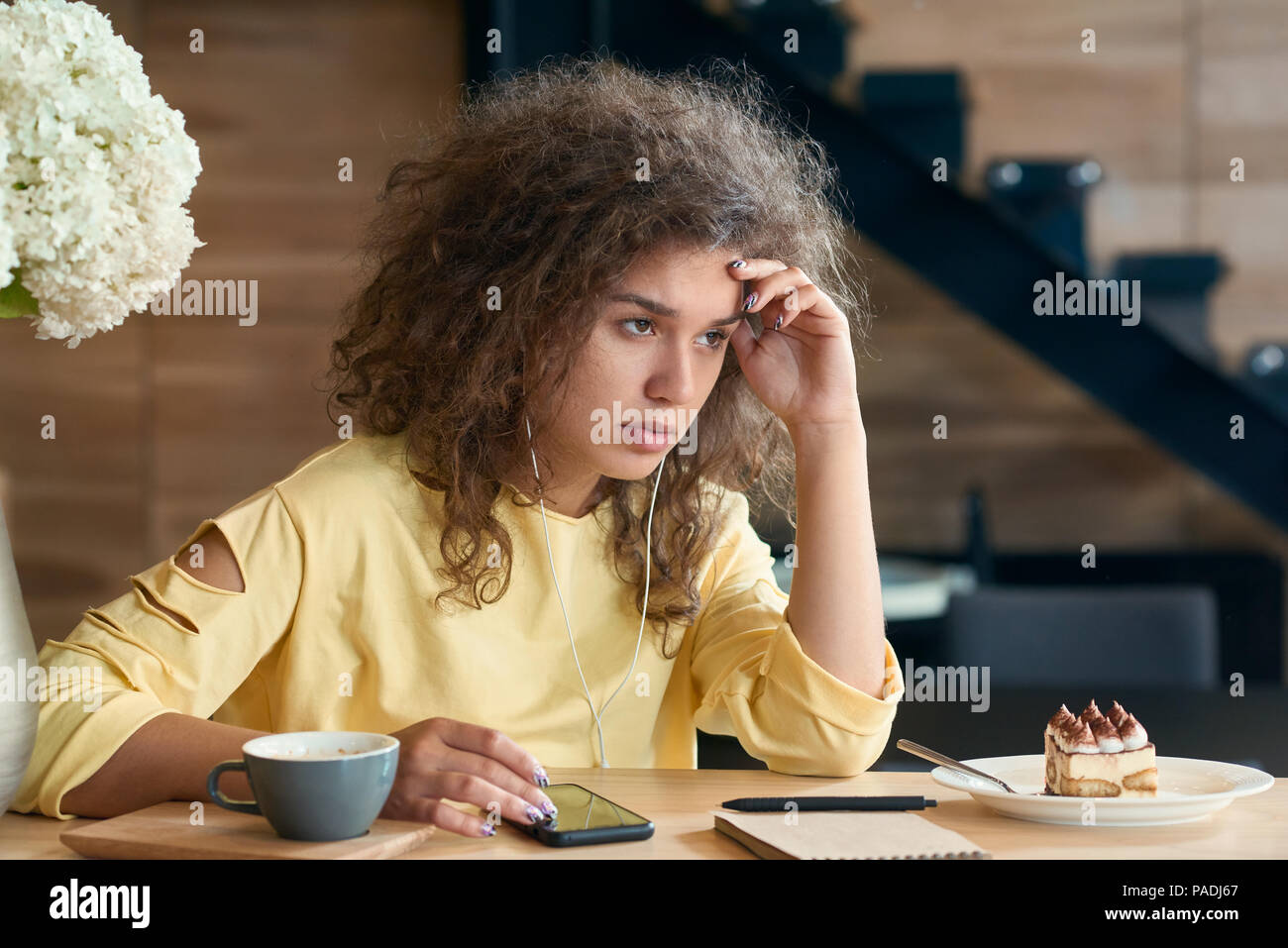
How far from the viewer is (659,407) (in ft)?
4.34

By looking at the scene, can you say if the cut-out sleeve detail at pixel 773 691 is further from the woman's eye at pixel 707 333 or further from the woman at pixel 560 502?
the woman's eye at pixel 707 333

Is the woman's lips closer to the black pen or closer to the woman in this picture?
the woman

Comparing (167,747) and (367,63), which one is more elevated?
(367,63)

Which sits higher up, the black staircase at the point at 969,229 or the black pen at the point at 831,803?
the black staircase at the point at 969,229

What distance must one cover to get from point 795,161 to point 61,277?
920mm

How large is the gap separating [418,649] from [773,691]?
37 cm

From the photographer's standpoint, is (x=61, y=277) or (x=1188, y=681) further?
(x=1188, y=681)

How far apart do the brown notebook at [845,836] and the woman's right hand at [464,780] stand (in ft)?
0.50

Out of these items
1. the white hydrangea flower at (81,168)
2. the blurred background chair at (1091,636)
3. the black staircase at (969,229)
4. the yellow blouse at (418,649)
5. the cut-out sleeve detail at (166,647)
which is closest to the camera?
the white hydrangea flower at (81,168)

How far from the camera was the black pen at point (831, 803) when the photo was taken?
3.51 ft

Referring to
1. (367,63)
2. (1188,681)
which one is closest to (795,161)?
(1188,681)

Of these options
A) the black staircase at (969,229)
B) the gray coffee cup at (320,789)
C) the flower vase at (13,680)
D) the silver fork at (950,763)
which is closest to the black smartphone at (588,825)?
the gray coffee cup at (320,789)

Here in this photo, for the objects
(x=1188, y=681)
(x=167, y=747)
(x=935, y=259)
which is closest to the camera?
(x=167, y=747)
